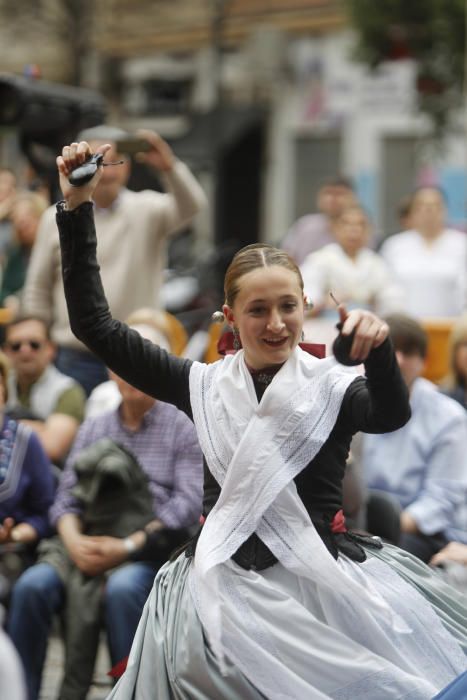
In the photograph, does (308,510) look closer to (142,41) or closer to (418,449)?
(418,449)

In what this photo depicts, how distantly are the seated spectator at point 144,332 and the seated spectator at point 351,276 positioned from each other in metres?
2.05

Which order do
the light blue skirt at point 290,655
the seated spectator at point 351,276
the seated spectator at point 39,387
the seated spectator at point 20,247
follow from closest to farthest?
the light blue skirt at point 290,655, the seated spectator at point 39,387, the seated spectator at point 351,276, the seated spectator at point 20,247

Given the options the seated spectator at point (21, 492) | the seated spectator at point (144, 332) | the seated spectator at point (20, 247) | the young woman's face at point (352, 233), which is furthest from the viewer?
the seated spectator at point (20, 247)

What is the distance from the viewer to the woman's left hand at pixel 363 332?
3.04 meters

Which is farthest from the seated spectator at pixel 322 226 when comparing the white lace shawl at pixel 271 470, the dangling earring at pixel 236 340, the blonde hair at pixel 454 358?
the white lace shawl at pixel 271 470

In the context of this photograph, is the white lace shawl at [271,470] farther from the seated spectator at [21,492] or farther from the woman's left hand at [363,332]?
the seated spectator at [21,492]

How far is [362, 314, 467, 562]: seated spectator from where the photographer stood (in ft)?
17.0

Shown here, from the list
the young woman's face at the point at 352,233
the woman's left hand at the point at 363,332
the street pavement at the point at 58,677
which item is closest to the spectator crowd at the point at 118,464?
the street pavement at the point at 58,677

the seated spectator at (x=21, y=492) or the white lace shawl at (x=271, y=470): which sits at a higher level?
the white lace shawl at (x=271, y=470)

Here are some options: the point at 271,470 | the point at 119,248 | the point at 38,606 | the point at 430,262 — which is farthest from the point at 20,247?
the point at 271,470

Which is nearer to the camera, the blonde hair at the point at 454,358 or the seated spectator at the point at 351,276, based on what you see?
the blonde hair at the point at 454,358

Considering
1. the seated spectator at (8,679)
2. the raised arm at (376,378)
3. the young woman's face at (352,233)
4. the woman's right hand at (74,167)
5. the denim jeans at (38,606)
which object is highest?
the woman's right hand at (74,167)

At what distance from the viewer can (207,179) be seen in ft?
78.0

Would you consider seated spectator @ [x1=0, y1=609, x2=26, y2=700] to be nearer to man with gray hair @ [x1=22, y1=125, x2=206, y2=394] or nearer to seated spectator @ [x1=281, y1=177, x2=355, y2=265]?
man with gray hair @ [x1=22, y1=125, x2=206, y2=394]
